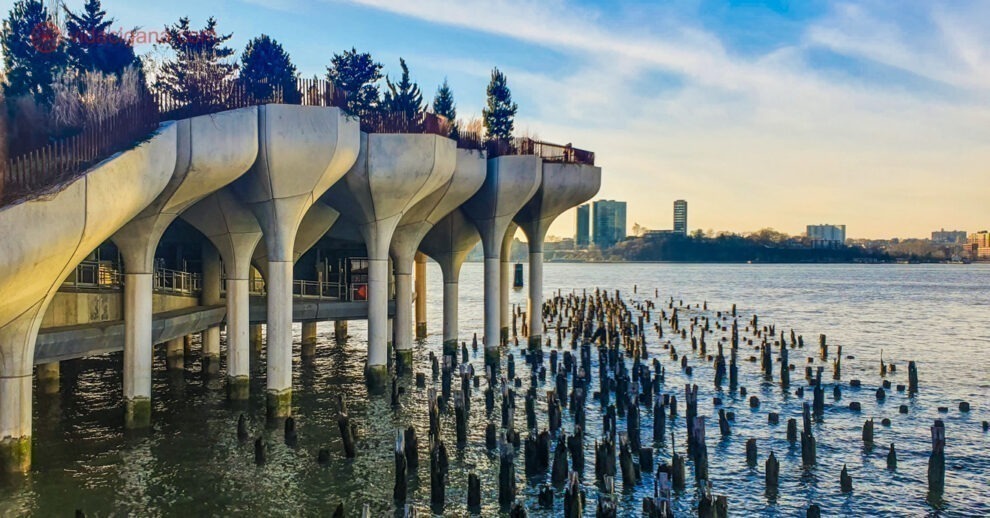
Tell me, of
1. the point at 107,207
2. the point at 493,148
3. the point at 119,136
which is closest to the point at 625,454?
the point at 107,207

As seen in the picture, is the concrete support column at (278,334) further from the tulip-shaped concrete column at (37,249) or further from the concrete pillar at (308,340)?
the concrete pillar at (308,340)

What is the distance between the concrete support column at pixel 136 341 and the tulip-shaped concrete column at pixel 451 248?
22310 mm

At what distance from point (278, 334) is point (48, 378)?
1245cm

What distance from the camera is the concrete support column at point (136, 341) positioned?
82.4ft

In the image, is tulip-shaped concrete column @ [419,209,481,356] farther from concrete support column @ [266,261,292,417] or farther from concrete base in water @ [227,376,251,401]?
concrete support column @ [266,261,292,417]

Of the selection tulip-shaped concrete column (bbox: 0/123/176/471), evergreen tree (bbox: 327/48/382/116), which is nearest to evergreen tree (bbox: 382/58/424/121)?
evergreen tree (bbox: 327/48/382/116)

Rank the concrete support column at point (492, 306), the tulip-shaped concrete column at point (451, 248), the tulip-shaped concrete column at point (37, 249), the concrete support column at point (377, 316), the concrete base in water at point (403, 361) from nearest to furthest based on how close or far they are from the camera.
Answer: the tulip-shaped concrete column at point (37, 249) < the concrete support column at point (377, 316) < the concrete base in water at point (403, 361) < the concrete support column at point (492, 306) < the tulip-shaped concrete column at point (451, 248)

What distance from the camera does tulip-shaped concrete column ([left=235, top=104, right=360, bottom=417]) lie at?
85.2ft

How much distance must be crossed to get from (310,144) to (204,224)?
7.13 meters

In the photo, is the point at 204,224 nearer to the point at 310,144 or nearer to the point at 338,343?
the point at 310,144

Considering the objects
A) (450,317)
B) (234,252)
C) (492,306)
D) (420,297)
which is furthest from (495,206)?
(234,252)

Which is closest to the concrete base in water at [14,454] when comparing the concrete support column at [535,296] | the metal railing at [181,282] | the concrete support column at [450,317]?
the metal railing at [181,282]

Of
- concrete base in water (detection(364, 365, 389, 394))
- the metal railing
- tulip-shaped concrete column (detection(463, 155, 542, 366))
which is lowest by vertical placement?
concrete base in water (detection(364, 365, 389, 394))

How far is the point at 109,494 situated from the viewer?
1981 cm
